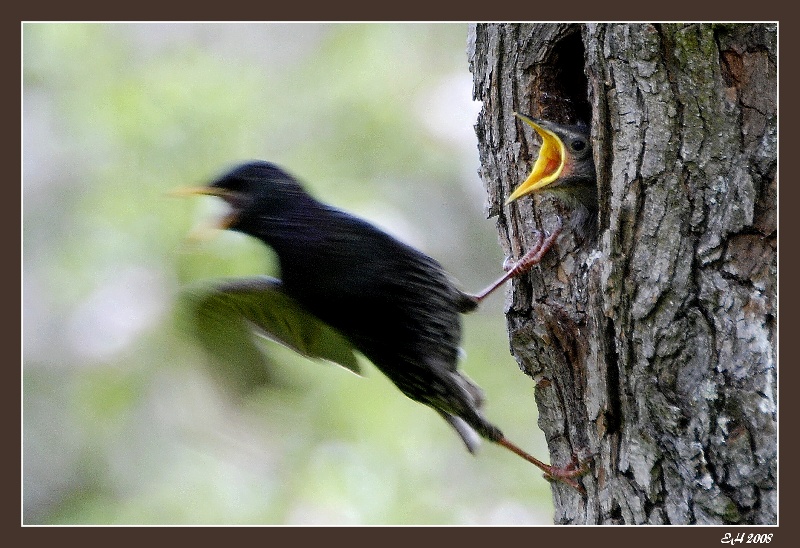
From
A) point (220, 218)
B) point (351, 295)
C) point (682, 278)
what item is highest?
point (220, 218)

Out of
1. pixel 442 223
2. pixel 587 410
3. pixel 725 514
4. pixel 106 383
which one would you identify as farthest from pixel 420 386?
pixel 106 383

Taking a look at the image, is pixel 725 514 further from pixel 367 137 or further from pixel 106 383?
pixel 106 383

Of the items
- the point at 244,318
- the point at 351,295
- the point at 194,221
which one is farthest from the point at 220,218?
the point at 194,221

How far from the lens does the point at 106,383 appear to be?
4582 millimetres

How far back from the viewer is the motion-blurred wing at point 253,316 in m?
2.53

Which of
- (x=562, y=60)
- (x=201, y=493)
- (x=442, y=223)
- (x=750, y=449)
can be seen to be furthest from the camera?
(x=442, y=223)

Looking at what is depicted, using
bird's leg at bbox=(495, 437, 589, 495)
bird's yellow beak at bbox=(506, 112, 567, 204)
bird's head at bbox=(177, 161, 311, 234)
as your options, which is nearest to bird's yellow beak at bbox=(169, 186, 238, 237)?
bird's head at bbox=(177, 161, 311, 234)

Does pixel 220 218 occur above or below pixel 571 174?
below

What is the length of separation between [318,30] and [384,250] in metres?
2.64

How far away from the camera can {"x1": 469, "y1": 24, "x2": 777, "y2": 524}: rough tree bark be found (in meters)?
1.95

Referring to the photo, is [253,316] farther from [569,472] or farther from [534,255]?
[569,472]

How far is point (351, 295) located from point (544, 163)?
0.78 meters

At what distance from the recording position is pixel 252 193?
7.87 ft

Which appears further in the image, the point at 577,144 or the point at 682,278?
the point at 577,144
